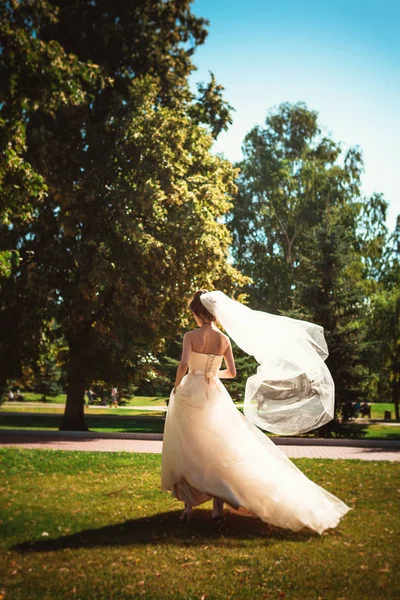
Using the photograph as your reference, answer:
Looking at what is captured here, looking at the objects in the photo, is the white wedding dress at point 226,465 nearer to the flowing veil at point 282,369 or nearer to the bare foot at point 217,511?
the bare foot at point 217,511

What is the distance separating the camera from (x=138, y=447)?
51.7 feet

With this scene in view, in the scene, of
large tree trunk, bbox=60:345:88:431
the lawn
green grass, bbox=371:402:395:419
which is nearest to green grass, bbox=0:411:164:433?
the lawn

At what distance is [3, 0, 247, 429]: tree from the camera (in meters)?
20.7

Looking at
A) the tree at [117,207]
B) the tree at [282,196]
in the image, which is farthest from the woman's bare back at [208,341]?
the tree at [282,196]

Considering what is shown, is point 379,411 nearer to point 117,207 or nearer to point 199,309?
point 117,207

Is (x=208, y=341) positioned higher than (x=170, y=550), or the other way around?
(x=208, y=341)

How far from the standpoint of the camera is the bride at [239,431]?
698 cm

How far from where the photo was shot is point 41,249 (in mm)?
21844

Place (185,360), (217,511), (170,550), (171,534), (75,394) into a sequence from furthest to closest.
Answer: (75,394) → (185,360) → (217,511) → (171,534) → (170,550)

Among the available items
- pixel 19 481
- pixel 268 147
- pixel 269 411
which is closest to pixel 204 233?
pixel 19 481

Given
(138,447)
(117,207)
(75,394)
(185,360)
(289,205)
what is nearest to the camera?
(185,360)

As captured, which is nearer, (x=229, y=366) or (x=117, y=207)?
(x=229, y=366)

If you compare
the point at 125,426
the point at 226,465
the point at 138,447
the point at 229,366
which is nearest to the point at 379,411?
the point at 125,426

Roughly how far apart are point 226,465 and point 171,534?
0.94 metres
